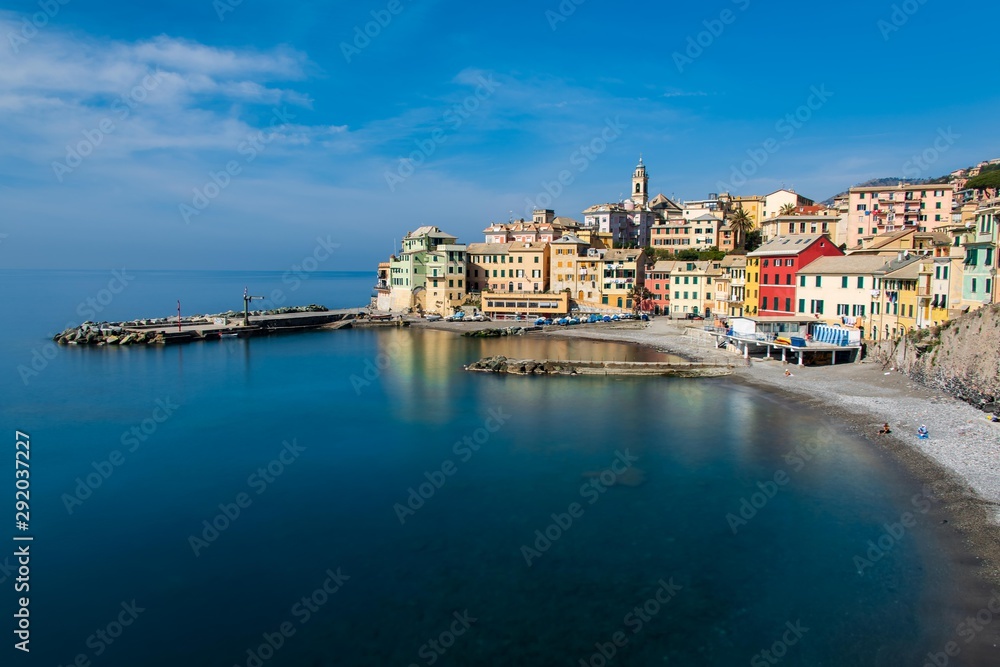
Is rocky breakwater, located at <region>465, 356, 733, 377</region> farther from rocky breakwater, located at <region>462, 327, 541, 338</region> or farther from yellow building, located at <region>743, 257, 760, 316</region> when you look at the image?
rocky breakwater, located at <region>462, 327, 541, 338</region>

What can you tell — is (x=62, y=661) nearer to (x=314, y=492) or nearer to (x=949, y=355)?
(x=314, y=492)

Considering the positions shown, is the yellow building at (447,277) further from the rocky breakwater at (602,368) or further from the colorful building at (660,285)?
the rocky breakwater at (602,368)

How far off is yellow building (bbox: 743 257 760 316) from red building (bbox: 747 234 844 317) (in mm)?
601

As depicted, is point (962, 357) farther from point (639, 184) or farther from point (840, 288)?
point (639, 184)

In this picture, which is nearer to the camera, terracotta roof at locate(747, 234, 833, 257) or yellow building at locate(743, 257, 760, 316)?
terracotta roof at locate(747, 234, 833, 257)

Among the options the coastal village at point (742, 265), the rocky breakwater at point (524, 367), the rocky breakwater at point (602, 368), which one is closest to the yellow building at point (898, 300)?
the coastal village at point (742, 265)

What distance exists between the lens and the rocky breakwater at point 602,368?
46.4 meters

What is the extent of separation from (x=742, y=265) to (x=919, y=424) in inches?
1372

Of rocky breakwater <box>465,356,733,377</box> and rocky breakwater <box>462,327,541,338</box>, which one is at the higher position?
rocky breakwater <box>462,327,541,338</box>

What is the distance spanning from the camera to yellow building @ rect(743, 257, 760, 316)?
5656cm

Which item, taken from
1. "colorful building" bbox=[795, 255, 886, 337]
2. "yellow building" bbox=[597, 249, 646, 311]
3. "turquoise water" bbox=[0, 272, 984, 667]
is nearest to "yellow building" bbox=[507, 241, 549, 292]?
"yellow building" bbox=[597, 249, 646, 311]

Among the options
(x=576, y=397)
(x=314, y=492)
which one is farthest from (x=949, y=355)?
(x=314, y=492)

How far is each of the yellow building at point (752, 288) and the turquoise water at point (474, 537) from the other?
21528mm

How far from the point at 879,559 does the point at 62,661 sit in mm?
21456
